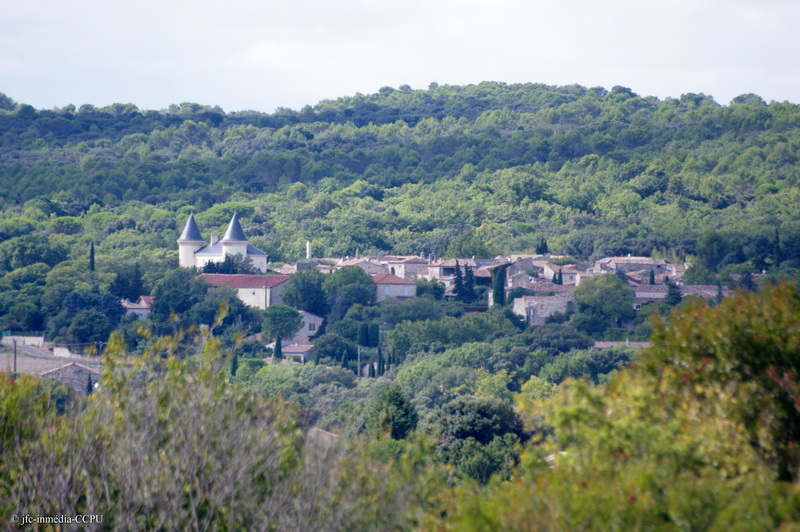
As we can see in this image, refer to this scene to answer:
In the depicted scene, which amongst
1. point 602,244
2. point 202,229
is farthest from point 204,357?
point 202,229

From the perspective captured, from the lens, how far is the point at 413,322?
161 feet

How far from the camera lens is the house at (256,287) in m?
52.5

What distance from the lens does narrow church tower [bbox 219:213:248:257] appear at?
2359 inches

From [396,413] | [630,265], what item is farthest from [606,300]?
[396,413]

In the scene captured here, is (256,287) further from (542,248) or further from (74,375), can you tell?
(542,248)

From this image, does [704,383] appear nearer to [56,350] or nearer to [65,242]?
[56,350]

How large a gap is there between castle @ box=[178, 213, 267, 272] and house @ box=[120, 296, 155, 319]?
295 inches

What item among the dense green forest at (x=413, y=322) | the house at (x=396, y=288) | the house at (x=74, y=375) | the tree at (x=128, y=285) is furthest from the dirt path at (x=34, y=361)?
the house at (x=396, y=288)

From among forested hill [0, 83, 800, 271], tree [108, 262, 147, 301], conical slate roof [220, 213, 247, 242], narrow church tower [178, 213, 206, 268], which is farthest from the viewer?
forested hill [0, 83, 800, 271]

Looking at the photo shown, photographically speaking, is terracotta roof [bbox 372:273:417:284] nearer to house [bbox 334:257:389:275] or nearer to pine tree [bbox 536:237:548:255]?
house [bbox 334:257:389:275]

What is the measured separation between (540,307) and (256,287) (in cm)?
1259

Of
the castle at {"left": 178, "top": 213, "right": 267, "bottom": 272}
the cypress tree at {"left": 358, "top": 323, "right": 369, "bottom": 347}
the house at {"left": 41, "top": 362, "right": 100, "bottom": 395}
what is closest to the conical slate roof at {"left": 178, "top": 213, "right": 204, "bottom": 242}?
the castle at {"left": 178, "top": 213, "right": 267, "bottom": 272}

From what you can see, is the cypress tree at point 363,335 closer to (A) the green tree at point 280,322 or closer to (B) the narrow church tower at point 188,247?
(A) the green tree at point 280,322

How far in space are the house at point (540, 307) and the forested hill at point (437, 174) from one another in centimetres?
1129
